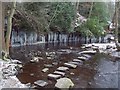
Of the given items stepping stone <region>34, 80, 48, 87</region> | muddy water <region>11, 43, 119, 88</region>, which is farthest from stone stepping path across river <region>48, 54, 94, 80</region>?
stepping stone <region>34, 80, 48, 87</region>

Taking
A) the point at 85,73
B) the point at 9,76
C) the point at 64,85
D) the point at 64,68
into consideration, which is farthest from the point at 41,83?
the point at 85,73

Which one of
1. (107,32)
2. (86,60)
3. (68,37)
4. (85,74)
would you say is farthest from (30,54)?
(107,32)

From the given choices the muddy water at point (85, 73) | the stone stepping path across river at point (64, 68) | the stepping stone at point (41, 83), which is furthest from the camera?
the stone stepping path across river at point (64, 68)

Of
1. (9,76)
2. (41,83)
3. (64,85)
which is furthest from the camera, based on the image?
(9,76)

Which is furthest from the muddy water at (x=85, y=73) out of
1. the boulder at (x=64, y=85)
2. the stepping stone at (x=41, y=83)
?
the boulder at (x=64, y=85)

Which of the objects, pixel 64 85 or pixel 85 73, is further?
pixel 85 73

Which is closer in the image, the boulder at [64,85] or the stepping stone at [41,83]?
the boulder at [64,85]

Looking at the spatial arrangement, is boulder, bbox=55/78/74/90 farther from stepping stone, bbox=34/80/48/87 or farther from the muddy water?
stepping stone, bbox=34/80/48/87

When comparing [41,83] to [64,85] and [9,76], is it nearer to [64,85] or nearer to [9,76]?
[64,85]

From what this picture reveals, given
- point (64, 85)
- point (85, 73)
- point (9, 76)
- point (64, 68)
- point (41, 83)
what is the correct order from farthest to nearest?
point (64, 68)
point (85, 73)
point (9, 76)
point (41, 83)
point (64, 85)

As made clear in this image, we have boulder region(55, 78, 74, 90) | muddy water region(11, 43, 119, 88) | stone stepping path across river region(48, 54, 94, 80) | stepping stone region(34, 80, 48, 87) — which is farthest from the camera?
stone stepping path across river region(48, 54, 94, 80)

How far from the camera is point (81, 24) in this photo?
44.0 ft

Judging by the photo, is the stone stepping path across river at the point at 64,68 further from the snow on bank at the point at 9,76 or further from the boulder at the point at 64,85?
the snow on bank at the point at 9,76

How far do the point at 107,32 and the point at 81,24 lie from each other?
7.94ft
